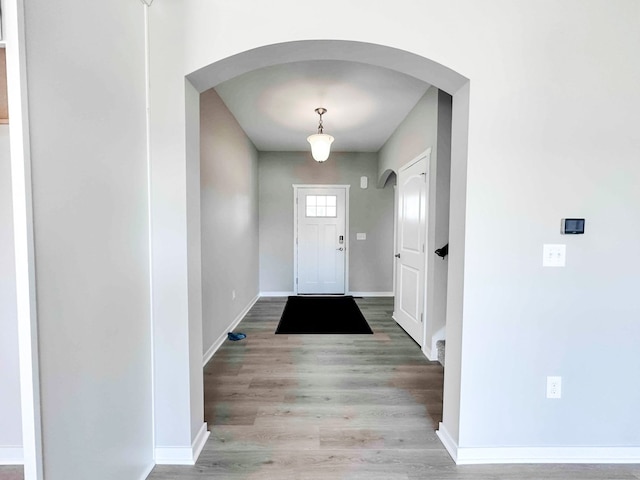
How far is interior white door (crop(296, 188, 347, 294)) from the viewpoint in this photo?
510cm

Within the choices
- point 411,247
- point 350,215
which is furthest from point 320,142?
point 350,215

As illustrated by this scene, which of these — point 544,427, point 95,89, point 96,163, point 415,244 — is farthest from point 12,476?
point 415,244

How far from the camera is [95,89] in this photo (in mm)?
1092

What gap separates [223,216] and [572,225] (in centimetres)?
286

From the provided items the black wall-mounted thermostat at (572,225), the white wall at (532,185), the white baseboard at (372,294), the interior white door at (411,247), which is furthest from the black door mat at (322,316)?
the black wall-mounted thermostat at (572,225)

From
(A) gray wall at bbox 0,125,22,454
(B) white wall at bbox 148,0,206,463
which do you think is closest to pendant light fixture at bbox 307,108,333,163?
(B) white wall at bbox 148,0,206,463

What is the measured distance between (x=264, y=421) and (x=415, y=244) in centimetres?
225

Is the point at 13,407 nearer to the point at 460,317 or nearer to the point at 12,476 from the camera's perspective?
the point at 12,476

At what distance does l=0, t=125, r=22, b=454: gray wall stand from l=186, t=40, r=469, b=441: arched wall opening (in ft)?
2.62

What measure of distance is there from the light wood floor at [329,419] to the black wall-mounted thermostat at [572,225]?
4.09 feet

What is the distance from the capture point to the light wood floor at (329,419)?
1.44 meters

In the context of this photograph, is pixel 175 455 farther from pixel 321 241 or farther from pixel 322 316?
pixel 321 241

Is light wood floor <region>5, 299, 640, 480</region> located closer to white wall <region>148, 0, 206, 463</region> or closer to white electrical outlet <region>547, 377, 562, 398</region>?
white wall <region>148, 0, 206, 463</region>

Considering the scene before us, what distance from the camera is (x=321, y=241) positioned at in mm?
5145
